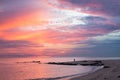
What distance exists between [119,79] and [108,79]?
5.25ft

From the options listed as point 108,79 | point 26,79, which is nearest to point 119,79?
point 108,79

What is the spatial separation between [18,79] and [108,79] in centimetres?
2122

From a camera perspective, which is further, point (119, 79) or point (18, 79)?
point (18, 79)

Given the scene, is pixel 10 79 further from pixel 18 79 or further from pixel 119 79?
pixel 119 79

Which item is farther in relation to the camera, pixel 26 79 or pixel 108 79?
pixel 26 79

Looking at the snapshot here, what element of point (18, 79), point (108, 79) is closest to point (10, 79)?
point (18, 79)

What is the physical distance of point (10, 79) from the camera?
49.2 meters

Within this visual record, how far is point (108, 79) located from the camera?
33500mm

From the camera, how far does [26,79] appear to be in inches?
1887

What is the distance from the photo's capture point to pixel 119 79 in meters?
32.6

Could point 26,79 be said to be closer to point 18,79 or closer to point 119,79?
point 18,79

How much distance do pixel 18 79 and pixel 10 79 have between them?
2.05 metres

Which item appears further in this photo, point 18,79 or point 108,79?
point 18,79

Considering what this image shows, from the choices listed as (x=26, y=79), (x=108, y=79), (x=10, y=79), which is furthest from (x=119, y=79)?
(x=10, y=79)
